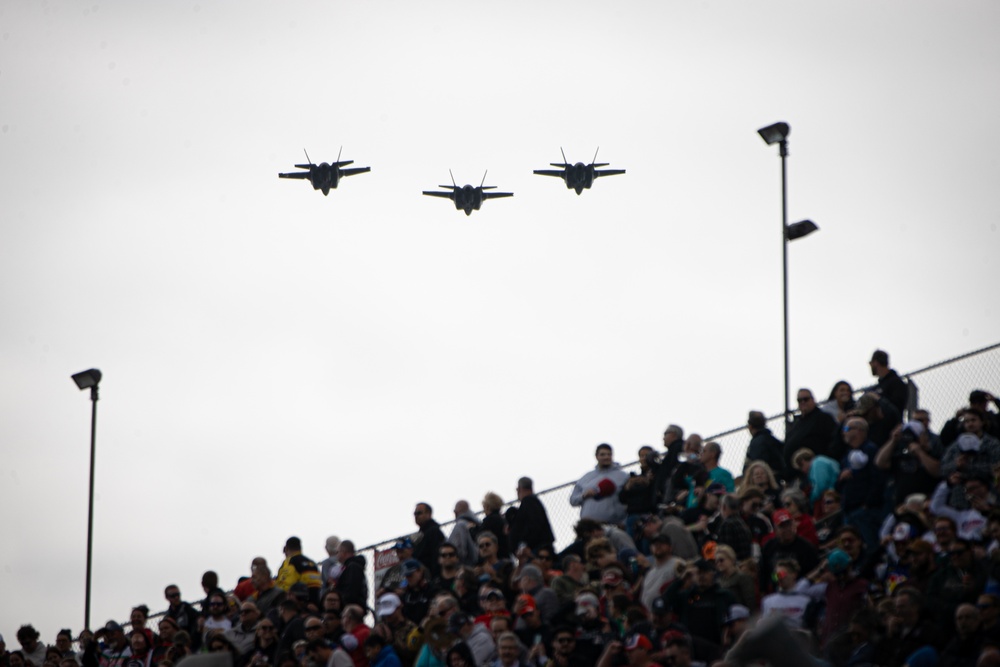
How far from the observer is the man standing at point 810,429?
16031 mm

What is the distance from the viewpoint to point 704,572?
44.1 ft

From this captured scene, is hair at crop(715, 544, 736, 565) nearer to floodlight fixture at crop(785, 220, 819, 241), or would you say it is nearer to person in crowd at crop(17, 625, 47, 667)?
A: floodlight fixture at crop(785, 220, 819, 241)

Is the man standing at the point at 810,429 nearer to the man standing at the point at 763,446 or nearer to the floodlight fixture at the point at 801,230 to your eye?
the man standing at the point at 763,446

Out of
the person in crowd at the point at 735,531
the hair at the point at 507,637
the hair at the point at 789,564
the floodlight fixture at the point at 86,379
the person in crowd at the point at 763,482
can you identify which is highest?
the floodlight fixture at the point at 86,379

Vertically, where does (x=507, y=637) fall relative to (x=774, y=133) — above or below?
below

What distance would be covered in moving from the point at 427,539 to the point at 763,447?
4131 millimetres

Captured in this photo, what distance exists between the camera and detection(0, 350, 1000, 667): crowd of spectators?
12234 mm

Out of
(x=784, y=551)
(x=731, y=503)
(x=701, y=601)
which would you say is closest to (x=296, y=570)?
(x=731, y=503)

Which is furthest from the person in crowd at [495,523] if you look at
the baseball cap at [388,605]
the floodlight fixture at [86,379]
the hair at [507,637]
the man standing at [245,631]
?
the floodlight fixture at [86,379]

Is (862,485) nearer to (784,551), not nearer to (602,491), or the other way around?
(784,551)

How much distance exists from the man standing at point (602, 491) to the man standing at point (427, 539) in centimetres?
166

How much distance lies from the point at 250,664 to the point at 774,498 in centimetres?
615

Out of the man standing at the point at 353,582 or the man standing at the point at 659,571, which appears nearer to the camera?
the man standing at the point at 659,571

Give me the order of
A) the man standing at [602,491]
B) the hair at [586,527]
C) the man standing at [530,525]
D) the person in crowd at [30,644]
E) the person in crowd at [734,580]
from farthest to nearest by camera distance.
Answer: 1. the person in crowd at [30,644]
2. the man standing at [602,491]
3. the man standing at [530,525]
4. the hair at [586,527]
5. the person in crowd at [734,580]
